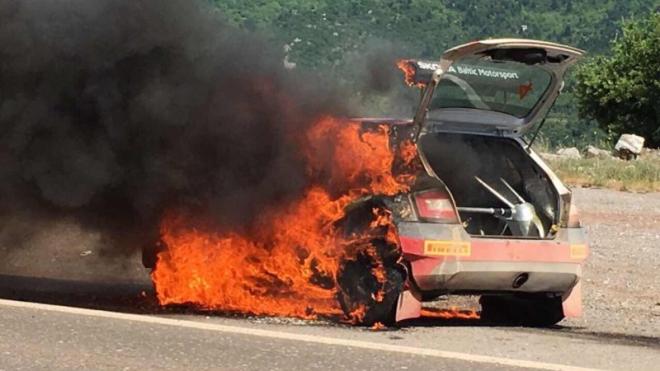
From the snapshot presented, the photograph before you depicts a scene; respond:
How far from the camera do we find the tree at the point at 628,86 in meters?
44.0

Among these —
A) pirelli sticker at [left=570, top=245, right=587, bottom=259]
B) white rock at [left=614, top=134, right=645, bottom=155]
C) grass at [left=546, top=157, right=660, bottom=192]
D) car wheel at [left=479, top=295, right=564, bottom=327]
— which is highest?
white rock at [left=614, top=134, right=645, bottom=155]

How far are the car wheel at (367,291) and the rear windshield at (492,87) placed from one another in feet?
4.06

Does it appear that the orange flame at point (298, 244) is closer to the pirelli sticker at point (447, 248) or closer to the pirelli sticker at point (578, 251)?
A: the pirelli sticker at point (447, 248)

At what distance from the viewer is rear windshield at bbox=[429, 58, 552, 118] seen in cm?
886

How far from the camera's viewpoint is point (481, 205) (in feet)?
31.0

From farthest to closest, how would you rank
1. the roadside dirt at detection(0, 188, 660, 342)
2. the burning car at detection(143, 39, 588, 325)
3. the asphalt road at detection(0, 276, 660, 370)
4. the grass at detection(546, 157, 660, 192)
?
the grass at detection(546, 157, 660, 192), the roadside dirt at detection(0, 188, 660, 342), the burning car at detection(143, 39, 588, 325), the asphalt road at detection(0, 276, 660, 370)

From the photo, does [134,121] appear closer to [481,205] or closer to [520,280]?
[481,205]

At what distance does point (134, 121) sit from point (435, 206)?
2411 mm

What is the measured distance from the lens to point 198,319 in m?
8.53

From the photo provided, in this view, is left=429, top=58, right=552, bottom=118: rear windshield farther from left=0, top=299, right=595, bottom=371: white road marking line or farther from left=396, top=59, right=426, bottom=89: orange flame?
left=0, top=299, right=595, bottom=371: white road marking line

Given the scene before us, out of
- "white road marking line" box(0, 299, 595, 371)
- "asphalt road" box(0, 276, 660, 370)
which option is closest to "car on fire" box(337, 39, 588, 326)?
"asphalt road" box(0, 276, 660, 370)

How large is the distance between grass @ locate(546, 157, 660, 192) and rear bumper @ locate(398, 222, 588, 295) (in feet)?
62.8

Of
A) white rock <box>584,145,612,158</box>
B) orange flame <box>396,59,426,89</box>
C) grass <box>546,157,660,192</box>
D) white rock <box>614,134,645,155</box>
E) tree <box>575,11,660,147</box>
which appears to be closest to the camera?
orange flame <box>396,59,426,89</box>

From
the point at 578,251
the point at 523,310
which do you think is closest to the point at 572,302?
the point at 578,251
